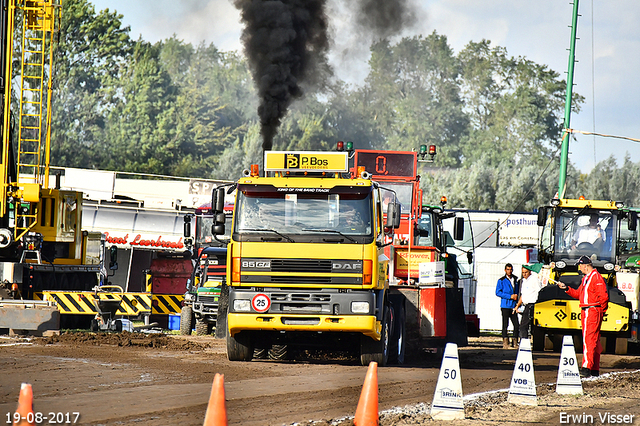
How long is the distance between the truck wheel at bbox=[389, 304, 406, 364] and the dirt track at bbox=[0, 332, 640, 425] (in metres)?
0.32

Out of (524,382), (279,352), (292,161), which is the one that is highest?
(292,161)

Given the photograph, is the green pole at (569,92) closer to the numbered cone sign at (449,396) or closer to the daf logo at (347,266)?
the daf logo at (347,266)

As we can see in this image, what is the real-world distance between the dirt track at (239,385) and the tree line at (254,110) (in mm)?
44408

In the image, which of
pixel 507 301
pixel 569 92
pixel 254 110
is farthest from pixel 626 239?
pixel 254 110

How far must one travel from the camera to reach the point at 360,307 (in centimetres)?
1320

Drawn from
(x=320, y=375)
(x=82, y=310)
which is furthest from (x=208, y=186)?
(x=320, y=375)

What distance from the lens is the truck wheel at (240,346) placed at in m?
14.0

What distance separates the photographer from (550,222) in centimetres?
2064

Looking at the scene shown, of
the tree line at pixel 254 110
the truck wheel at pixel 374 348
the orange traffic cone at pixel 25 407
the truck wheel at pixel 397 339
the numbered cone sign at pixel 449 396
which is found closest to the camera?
the orange traffic cone at pixel 25 407

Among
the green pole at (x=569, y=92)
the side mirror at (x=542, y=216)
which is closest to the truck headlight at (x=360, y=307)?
the side mirror at (x=542, y=216)

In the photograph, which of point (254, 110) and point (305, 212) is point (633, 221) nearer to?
point (305, 212)

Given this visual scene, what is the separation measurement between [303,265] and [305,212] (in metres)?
0.86

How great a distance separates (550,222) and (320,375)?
9.87m

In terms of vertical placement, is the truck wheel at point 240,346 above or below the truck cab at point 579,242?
below
